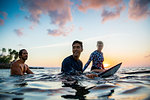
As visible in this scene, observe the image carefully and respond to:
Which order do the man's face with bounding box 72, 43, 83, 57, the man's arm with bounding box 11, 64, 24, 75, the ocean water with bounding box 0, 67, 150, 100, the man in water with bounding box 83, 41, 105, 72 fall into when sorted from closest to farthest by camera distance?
the ocean water with bounding box 0, 67, 150, 100
the man's face with bounding box 72, 43, 83, 57
the man's arm with bounding box 11, 64, 24, 75
the man in water with bounding box 83, 41, 105, 72

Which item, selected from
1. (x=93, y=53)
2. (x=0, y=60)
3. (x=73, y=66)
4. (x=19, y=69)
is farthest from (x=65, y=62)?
(x=0, y=60)

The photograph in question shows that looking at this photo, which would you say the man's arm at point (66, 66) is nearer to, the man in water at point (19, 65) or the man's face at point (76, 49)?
the man's face at point (76, 49)

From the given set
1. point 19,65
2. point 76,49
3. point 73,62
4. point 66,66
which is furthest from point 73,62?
point 19,65

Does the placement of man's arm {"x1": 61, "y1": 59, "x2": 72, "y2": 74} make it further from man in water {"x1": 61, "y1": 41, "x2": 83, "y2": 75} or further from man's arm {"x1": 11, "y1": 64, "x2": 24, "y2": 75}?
man's arm {"x1": 11, "y1": 64, "x2": 24, "y2": 75}

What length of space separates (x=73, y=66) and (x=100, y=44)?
241cm

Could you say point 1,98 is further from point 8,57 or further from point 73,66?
point 8,57

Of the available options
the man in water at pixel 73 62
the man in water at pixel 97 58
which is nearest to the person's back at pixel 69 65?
the man in water at pixel 73 62

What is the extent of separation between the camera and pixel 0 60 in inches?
2965

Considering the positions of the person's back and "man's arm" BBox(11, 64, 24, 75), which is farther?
"man's arm" BBox(11, 64, 24, 75)

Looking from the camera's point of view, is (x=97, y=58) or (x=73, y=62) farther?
(x=97, y=58)

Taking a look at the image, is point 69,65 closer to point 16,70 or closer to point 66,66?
point 66,66

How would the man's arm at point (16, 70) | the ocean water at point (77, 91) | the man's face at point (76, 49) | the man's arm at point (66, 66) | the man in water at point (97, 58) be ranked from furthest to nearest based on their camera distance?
1. the man in water at point (97, 58)
2. the man's arm at point (16, 70)
3. the man's face at point (76, 49)
4. the man's arm at point (66, 66)
5. the ocean water at point (77, 91)

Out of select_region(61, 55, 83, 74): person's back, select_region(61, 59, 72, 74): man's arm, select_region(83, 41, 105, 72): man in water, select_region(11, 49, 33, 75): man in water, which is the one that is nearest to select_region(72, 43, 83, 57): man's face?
select_region(61, 55, 83, 74): person's back

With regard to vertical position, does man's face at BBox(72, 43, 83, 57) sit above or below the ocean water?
above
